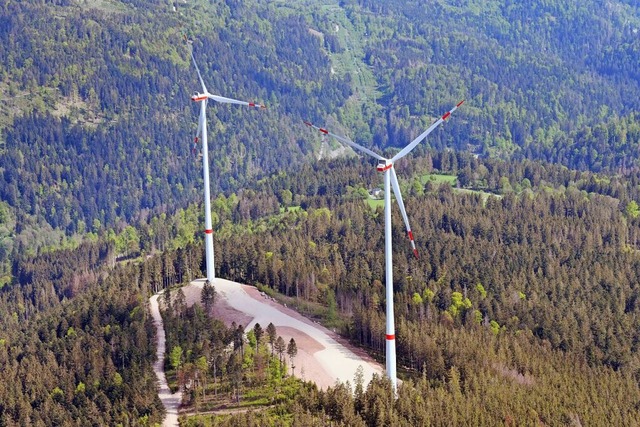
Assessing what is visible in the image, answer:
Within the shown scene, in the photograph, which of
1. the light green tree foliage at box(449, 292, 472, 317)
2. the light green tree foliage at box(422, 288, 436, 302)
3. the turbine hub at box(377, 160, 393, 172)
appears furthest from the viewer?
the light green tree foliage at box(422, 288, 436, 302)

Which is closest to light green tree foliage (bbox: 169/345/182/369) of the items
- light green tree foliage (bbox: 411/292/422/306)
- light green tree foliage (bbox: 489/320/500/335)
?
light green tree foliage (bbox: 411/292/422/306)

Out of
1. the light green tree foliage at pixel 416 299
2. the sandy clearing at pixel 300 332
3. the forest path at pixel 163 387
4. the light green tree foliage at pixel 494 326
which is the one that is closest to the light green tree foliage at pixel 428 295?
the light green tree foliage at pixel 416 299

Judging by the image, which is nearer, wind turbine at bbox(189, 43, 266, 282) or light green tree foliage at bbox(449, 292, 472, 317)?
wind turbine at bbox(189, 43, 266, 282)

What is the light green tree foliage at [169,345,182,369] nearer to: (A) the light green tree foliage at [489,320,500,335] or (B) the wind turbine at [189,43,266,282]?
(B) the wind turbine at [189,43,266,282]

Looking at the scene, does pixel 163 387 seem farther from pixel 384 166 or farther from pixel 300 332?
pixel 384 166

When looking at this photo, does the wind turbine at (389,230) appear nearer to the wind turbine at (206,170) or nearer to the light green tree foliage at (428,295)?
the wind turbine at (206,170)

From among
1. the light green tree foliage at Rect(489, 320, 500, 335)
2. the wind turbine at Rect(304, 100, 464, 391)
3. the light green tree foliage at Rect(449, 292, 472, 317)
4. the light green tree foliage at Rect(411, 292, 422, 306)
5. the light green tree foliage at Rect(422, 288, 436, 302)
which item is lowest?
the light green tree foliage at Rect(489, 320, 500, 335)

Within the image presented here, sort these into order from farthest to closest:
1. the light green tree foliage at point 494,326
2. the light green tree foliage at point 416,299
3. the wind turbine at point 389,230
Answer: the light green tree foliage at point 416,299
the light green tree foliage at point 494,326
the wind turbine at point 389,230
